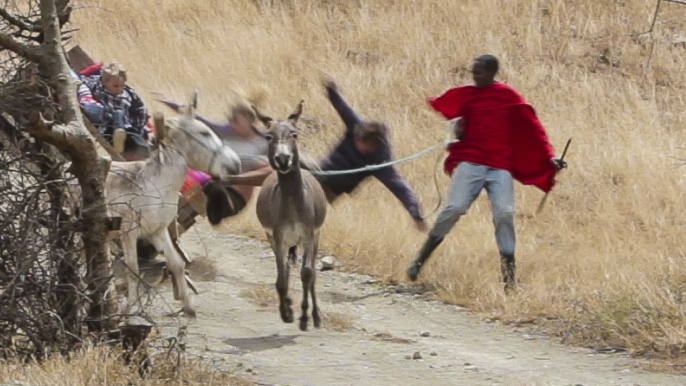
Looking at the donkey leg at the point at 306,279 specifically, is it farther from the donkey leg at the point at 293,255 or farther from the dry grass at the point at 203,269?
the donkey leg at the point at 293,255

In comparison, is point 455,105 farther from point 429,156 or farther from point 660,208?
point 429,156

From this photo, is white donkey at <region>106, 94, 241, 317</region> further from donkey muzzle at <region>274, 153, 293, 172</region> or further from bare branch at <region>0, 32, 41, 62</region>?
bare branch at <region>0, 32, 41, 62</region>

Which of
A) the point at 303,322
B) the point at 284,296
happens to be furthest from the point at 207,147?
the point at 303,322

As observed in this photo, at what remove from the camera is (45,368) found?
713 centimetres

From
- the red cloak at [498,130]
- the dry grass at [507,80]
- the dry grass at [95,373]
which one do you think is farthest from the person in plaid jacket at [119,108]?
the dry grass at [95,373]

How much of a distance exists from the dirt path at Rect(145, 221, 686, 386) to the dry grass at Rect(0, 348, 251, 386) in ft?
2.39

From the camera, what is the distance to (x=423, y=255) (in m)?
11.1

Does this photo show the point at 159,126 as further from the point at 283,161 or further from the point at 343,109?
the point at 343,109

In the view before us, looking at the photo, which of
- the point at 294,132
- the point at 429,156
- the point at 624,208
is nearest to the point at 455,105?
the point at 294,132

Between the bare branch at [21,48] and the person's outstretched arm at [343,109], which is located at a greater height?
the bare branch at [21,48]

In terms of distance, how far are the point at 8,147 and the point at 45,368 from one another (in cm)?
143

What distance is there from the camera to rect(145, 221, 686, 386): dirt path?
8391 mm

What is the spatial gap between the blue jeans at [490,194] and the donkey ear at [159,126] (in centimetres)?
245

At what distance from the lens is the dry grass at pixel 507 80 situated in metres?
10.8
